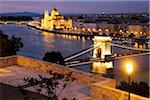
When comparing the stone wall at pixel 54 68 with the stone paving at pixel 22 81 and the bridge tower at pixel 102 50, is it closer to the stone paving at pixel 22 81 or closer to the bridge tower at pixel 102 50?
the stone paving at pixel 22 81

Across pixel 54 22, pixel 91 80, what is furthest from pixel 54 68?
pixel 54 22

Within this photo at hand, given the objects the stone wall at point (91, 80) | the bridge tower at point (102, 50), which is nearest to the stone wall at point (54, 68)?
the stone wall at point (91, 80)

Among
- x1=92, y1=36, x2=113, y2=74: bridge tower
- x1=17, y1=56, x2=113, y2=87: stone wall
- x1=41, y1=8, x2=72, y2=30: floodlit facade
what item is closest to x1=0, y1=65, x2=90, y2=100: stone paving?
x1=17, y1=56, x2=113, y2=87: stone wall

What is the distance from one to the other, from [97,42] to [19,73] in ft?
46.8

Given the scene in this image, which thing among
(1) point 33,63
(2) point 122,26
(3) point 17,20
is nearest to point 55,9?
(2) point 122,26

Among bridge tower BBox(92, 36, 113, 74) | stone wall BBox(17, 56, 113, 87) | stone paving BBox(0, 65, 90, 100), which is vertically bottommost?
bridge tower BBox(92, 36, 113, 74)

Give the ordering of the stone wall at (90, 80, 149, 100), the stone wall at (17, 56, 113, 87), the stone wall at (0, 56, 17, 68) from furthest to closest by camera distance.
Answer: the stone wall at (0, 56, 17, 68) → the stone wall at (17, 56, 113, 87) → the stone wall at (90, 80, 149, 100)

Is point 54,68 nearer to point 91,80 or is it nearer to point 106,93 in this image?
point 91,80

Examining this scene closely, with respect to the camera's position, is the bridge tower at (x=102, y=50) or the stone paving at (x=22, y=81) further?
the bridge tower at (x=102, y=50)

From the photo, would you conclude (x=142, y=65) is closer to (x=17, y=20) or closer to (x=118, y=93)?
(x=118, y=93)

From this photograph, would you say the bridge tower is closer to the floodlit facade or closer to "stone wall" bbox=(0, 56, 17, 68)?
"stone wall" bbox=(0, 56, 17, 68)

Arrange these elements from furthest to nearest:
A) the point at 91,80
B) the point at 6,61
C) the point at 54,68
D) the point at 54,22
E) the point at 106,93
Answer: the point at 54,22, the point at 6,61, the point at 54,68, the point at 91,80, the point at 106,93

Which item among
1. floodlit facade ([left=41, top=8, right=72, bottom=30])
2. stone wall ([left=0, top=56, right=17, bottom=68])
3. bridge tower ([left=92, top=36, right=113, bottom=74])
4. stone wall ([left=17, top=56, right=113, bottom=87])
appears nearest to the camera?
stone wall ([left=17, top=56, right=113, bottom=87])

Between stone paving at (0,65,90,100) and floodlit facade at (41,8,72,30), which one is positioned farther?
floodlit facade at (41,8,72,30)
